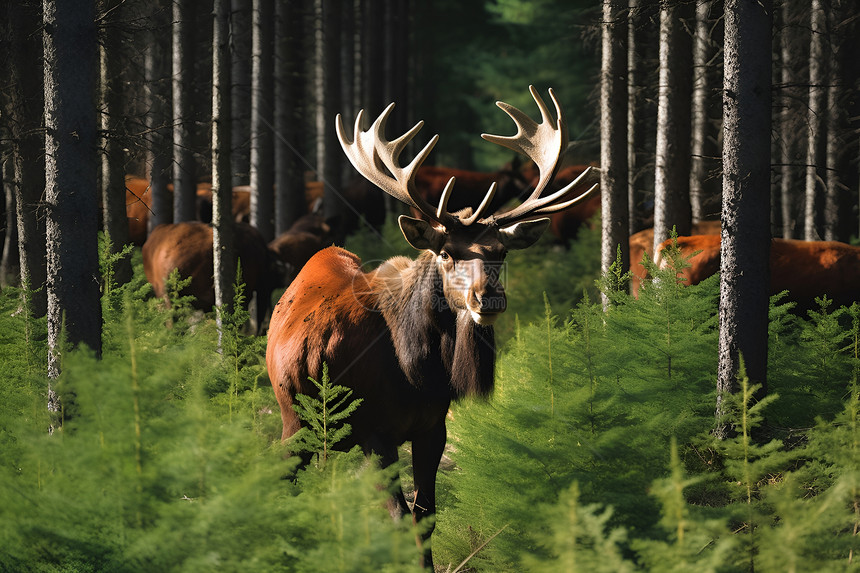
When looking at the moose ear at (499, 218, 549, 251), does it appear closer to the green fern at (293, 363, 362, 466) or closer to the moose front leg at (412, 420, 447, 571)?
the moose front leg at (412, 420, 447, 571)

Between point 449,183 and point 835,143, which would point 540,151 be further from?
point 835,143

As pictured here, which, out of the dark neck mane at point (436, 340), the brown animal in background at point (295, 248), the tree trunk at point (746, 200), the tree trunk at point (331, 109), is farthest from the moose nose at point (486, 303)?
the tree trunk at point (331, 109)

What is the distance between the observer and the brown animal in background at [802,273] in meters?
9.11

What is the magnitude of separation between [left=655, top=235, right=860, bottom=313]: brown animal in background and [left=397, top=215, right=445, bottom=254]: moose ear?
4.33m

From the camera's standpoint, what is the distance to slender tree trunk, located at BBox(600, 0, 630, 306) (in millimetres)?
9422

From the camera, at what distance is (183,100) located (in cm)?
1249

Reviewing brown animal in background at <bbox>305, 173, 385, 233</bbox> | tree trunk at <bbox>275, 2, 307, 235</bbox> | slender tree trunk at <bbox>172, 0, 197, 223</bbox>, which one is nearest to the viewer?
slender tree trunk at <bbox>172, 0, 197, 223</bbox>

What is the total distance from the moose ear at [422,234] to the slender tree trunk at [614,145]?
4.37 m

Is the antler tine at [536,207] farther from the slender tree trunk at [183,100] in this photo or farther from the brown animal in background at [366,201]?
the brown animal in background at [366,201]

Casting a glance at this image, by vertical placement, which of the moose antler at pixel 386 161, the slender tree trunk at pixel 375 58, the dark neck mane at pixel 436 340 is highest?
the slender tree trunk at pixel 375 58

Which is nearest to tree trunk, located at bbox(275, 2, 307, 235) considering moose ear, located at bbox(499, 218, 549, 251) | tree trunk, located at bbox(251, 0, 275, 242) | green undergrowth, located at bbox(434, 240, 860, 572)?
tree trunk, located at bbox(251, 0, 275, 242)

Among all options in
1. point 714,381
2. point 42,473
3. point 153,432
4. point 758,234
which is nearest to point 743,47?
point 758,234

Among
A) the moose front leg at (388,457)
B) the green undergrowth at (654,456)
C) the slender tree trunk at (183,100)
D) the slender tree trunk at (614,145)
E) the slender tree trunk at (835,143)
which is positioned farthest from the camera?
the slender tree trunk at (835,143)

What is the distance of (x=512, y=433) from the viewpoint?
5242 mm
